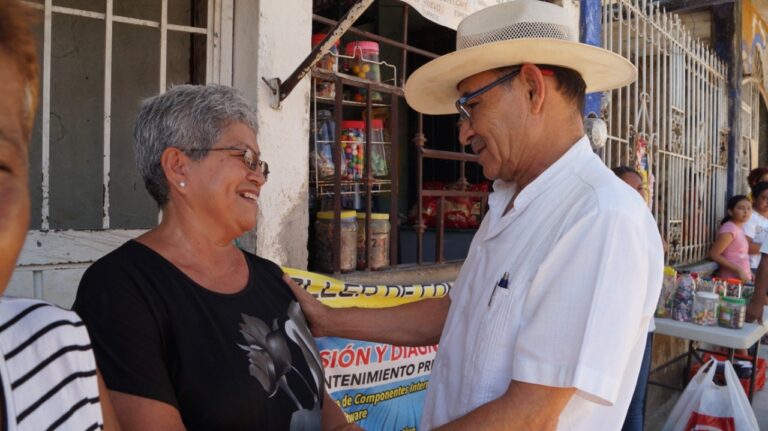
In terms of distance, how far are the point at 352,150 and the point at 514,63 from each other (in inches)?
74.7

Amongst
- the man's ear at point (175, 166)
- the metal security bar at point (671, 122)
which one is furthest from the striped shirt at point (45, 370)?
the metal security bar at point (671, 122)

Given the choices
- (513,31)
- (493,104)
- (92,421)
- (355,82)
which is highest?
(355,82)

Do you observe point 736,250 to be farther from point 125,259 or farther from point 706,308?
point 125,259

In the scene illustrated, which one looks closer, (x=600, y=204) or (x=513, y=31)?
(x=600, y=204)

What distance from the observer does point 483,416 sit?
4.29 ft

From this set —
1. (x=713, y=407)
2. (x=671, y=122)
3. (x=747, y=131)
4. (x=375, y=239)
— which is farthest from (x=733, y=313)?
(x=747, y=131)

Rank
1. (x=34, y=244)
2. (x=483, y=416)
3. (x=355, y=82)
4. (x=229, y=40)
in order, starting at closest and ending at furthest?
(x=483, y=416) < (x=34, y=244) < (x=229, y=40) < (x=355, y=82)

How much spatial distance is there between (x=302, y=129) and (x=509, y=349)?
191 centimetres

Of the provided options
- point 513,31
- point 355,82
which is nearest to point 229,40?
point 355,82

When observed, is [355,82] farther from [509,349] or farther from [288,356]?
[509,349]

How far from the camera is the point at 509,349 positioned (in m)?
1.38

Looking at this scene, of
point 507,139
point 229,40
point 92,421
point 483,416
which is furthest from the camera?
point 229,40

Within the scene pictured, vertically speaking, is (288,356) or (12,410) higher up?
(12,410)

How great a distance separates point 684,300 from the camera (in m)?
4.16
